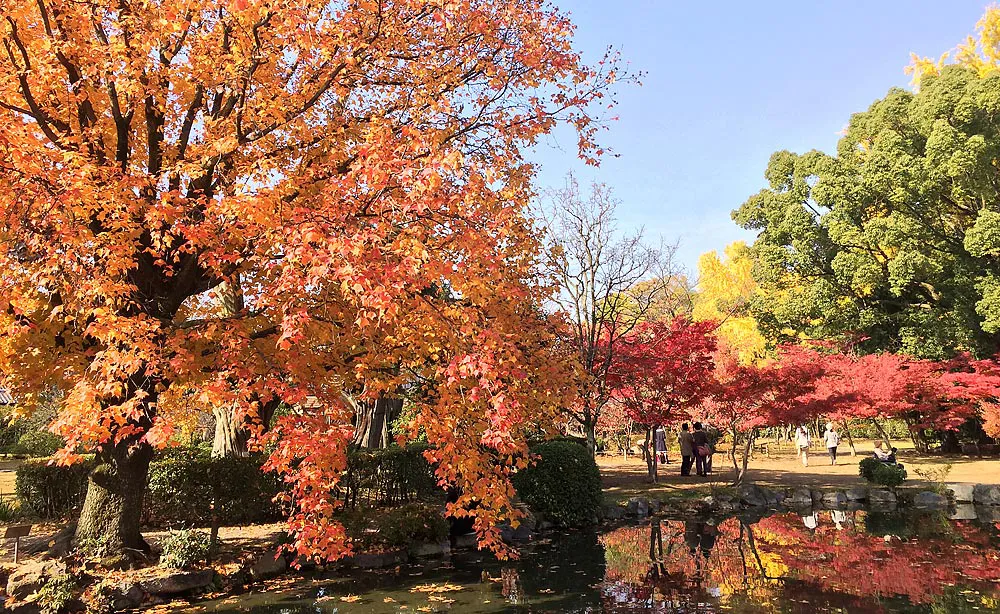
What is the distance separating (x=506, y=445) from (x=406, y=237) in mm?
1876

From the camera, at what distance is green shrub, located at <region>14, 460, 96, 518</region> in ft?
33.9

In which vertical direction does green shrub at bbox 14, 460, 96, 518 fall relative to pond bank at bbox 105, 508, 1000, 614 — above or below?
above

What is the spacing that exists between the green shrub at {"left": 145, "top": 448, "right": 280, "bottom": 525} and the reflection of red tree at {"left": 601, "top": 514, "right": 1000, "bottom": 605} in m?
6.10

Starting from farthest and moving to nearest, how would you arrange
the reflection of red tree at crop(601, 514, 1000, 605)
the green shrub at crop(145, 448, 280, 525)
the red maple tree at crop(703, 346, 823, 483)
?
the red maple tree at crop(703, 346, 823, 483), the green shrub at crop(145, 448, 280, 525), the reflection of red tree at crop(601, 514, 1000, 605)

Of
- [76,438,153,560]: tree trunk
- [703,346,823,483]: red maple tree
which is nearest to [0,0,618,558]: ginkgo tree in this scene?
[76,438,153,560]: tree trunk

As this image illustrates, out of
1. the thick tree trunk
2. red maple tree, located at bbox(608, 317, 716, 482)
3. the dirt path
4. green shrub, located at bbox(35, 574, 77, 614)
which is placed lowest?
the dirt path

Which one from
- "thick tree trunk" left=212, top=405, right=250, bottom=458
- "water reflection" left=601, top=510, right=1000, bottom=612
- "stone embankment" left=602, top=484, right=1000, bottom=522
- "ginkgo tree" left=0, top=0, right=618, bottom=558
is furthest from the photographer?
"stone embankment" left=602, top=484, right=1000, bottom=522

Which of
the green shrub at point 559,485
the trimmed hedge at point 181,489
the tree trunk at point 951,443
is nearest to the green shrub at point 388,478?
the trimmed hedge at point 181,489

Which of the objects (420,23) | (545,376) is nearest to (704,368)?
(545,376)

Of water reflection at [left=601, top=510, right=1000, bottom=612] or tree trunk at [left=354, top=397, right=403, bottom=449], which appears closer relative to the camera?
water reflection at [left=601, top=510, right=1000, bottom=612]

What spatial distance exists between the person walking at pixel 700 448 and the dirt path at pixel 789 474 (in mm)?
436

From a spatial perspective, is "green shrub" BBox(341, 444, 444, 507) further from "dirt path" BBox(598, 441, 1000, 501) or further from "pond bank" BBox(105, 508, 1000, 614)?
"dirt path" BBox(598, 441, 1000, 501)

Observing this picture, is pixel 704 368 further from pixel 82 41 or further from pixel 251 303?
pixel 82 41

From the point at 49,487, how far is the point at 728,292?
41.7 m
